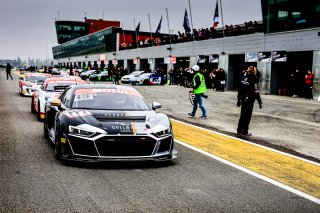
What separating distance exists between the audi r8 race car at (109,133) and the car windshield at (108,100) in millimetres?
17

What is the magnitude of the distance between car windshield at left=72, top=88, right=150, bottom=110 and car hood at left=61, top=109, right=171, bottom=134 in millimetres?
343

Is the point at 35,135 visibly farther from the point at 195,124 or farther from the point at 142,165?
the point at 195,124

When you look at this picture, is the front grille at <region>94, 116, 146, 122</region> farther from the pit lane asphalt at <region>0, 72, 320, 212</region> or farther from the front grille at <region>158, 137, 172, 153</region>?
the pit lane asphalt at <region>0, 72, 320, 212</region>

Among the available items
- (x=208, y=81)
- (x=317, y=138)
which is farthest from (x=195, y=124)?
(x=208, y=81)

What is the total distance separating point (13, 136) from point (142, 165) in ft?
13.1

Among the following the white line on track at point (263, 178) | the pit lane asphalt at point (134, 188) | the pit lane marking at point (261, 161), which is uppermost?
the pit lane asphalt at point (134, 188)

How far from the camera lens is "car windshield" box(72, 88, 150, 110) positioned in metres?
7.21

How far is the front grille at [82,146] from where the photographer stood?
19.7 feet

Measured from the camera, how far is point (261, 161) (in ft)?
24.2

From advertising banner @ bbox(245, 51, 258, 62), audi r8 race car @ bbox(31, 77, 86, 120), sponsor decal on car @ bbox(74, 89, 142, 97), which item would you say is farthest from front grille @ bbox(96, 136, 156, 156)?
advertising banner @ bbox(245, 51, 258, 62)

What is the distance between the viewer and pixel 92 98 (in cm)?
742

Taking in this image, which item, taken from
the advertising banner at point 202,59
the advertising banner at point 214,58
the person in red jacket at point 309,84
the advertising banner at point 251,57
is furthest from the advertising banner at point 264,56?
the advertising banner at point 202,59

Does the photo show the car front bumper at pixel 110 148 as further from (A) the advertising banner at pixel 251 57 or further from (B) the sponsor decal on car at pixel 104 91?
(A) the advertising banner at pixel 251 57

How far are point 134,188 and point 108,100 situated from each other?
8.29 ft
